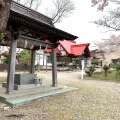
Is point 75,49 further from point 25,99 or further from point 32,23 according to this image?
point 25,99

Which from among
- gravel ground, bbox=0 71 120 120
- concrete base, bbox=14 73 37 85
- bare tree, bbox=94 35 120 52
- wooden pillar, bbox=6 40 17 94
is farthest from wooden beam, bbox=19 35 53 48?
bare tree, bbox=94 35 120 52

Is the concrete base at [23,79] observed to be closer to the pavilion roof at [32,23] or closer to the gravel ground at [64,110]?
the gravel ground at [64,110]

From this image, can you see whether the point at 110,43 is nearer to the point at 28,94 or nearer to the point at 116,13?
the point at 116,13

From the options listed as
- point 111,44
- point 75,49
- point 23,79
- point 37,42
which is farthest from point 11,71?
point 75,49

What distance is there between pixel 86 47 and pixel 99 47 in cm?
723

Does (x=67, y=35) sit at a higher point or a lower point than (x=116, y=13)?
lower

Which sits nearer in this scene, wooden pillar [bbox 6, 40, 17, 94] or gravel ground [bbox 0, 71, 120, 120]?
gravel ground [bbox 0, 71, 120, 120]

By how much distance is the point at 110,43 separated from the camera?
18672mm


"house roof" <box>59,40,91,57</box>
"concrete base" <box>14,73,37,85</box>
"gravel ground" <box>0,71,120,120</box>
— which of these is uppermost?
"house roof" <box>59,40,91,57</box>

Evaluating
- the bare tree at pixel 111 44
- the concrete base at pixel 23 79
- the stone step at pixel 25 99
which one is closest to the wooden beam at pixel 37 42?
the concrete base at pixel 23 79

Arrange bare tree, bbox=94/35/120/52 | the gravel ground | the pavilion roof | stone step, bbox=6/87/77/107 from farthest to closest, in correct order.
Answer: bare tree, bbox=94/35/120/52 < the pavilion roof < stone step, bbox=6/87/77/107 < the gravel ground

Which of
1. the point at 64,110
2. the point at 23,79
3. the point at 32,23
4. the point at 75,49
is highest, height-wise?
the point at 75,49

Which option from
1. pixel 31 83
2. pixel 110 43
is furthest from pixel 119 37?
pixel 31 83

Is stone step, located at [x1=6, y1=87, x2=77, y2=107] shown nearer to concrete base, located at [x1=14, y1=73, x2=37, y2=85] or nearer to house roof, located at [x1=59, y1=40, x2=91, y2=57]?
concrete base, located at [x1=14, y1=73, x2=37, y2=85]
